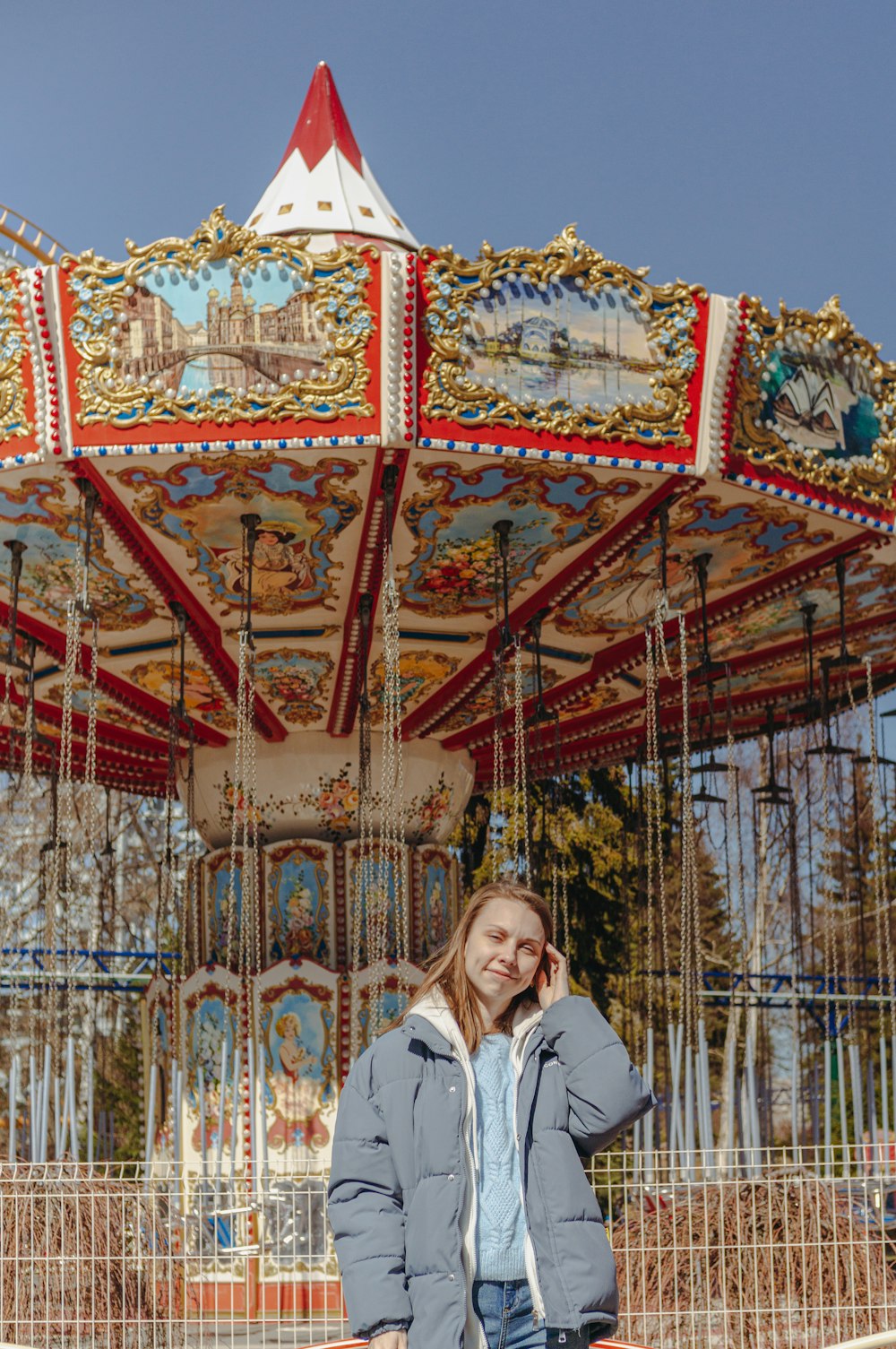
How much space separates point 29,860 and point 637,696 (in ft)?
44.4

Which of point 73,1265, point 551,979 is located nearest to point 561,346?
point 73,1265

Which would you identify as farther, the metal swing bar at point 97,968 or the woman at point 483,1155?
the metal swing bar at point 97,968

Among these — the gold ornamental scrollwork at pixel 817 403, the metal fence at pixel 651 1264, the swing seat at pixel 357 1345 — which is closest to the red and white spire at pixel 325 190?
the gold ornamental scrollwork at pixel 817 403

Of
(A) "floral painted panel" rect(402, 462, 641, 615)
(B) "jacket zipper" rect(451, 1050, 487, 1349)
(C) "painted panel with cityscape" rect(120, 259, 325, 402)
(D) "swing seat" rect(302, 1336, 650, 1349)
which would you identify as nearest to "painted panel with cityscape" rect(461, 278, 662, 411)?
(A) "floral painted panel" rect(402, 462, 641, 615)

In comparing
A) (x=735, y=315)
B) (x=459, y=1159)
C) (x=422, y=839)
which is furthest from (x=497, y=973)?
(x=422, y=839)

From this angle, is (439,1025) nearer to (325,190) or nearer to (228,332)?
(228,332)

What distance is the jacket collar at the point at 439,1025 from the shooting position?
2.90 meters

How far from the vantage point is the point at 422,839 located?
11.5 m

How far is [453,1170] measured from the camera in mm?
2771

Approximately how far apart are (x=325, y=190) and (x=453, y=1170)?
7.49 meters

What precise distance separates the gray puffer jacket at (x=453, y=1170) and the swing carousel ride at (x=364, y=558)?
3.31 meters

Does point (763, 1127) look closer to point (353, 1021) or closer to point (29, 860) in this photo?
point (29, 860)

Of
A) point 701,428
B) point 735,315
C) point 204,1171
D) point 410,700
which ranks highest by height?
point 735,315

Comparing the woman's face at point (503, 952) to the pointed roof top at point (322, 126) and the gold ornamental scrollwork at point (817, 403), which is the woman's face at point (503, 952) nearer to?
the gold ornamental scrollwork at point (817, 403)
